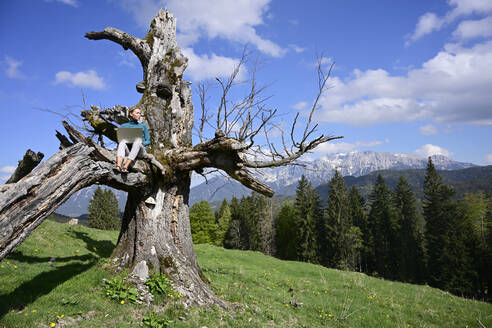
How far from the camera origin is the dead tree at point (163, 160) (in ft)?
18.0

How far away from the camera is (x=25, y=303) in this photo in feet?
15.3

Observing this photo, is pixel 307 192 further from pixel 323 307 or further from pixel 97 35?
pixel 97 35

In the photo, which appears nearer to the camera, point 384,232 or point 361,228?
point 384,232

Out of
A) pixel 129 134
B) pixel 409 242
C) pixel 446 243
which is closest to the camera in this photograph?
pixel 129 134

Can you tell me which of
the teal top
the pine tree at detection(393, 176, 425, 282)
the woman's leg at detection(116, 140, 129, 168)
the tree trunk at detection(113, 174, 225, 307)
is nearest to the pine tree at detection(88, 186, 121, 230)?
the tree trunk at detection(113, 174, 225, 307)

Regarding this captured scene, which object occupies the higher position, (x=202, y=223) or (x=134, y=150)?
(x=134, y=150)

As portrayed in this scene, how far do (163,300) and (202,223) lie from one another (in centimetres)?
4867

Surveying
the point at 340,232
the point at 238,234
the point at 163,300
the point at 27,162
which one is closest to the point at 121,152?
the point at 27,162

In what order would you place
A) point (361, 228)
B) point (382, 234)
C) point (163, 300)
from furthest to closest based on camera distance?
1. point (361, 228)
2. point (382, 234)
3. point (163, 300)

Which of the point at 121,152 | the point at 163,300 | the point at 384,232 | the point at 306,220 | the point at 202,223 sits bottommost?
the point at 384,232

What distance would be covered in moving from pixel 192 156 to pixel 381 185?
46.3m

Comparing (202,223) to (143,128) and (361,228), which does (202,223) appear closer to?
(361,228)

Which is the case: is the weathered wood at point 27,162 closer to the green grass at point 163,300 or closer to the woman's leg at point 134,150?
the woman's leg at point 134,150

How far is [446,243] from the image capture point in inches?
1230
